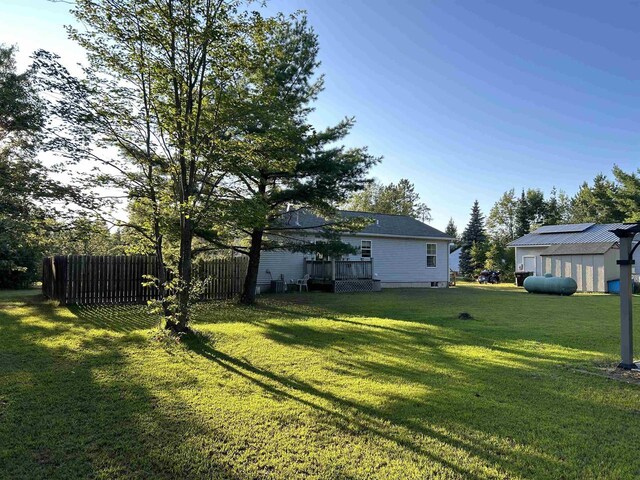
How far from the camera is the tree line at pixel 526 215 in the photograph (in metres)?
35.2

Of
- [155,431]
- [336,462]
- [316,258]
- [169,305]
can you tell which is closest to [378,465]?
[336,462]

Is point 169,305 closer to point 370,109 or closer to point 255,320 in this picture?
point 255,320

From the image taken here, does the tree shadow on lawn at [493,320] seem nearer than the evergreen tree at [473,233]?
Yes

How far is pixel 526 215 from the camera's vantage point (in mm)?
48594

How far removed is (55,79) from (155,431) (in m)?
6.25

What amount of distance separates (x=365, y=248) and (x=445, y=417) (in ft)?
58.0

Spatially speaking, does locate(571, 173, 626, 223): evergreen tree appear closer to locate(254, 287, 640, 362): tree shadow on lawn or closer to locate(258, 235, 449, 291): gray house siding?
locate(258, 235, 449, 291): gray house siding

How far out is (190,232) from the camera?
7.37 metres

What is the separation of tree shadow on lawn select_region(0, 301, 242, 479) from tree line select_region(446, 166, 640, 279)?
34444 millimetres

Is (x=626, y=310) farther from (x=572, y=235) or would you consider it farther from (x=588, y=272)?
(x=572, y=235)

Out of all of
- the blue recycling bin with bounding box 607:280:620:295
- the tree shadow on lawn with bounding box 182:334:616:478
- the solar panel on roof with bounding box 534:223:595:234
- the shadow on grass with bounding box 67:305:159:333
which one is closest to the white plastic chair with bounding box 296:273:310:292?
the shadow on grass with bounding box 67:305:159:333

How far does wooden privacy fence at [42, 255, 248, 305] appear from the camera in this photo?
11609 millimetres

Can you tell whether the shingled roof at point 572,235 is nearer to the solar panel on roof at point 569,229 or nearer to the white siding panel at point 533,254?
the solar panel on roof at point 569,229

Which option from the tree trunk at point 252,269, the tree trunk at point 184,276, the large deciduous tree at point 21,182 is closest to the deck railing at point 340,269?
the tree trunk at point 252,269
